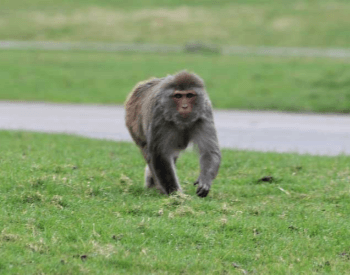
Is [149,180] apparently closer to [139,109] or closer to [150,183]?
[150,183]

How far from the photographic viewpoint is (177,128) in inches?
301

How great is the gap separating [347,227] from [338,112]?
11.1m

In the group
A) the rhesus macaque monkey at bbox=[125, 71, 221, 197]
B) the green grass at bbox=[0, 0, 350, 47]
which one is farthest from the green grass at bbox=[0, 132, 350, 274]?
the green grass at bbox=[0, 0, 350, 47]

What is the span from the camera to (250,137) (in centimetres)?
1382

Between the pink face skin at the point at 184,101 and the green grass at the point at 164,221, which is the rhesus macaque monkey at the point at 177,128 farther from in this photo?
the green grass at the point at 164,221

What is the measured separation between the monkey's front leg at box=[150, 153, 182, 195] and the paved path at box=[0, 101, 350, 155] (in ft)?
15.7

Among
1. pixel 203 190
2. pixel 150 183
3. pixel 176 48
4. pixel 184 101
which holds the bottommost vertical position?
pixel 150 183

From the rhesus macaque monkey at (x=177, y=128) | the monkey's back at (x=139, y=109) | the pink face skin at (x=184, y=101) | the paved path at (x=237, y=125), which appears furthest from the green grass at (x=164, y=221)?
the paved path at (x=237, y=125)

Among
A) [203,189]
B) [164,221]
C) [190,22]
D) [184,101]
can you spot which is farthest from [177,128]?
[190,22]

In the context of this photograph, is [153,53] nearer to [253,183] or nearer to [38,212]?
[253,183]

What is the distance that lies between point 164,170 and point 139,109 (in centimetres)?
112

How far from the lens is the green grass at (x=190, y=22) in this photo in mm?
33781

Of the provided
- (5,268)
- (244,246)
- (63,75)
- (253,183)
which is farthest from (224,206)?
(63,75)

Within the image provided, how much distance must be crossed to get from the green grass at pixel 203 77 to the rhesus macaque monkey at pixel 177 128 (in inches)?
408
